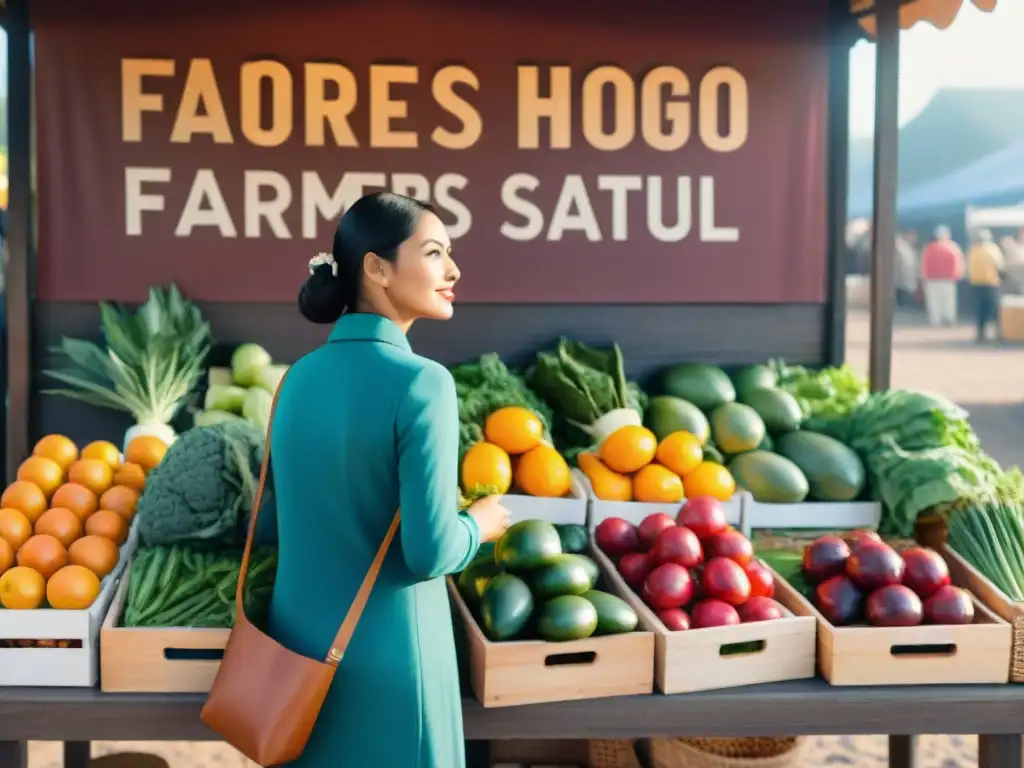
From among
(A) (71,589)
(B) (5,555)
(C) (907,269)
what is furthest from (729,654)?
(C) (907,269)

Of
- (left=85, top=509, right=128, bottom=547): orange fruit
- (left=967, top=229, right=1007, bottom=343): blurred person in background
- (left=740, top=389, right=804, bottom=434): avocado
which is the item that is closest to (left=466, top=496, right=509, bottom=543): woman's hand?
(left=85, top=509, right=128, bottom=547): orange fruit

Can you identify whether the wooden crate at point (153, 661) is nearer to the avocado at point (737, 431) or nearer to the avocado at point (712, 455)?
the avocado at point (712, 455)

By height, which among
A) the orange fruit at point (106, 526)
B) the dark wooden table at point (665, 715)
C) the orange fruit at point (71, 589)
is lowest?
the dark wooden table at point (665, 715)

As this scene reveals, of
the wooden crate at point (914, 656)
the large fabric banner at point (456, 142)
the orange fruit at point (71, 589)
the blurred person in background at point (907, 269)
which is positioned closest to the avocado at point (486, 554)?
the wooden crate at point (914, 656)

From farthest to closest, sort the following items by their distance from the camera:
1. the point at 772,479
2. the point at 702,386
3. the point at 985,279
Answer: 1. the point at 985,279
2. the point at 702,386
3. the point at 772,479

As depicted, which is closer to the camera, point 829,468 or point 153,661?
point 153,661

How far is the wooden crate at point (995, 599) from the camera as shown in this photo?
9.27ft

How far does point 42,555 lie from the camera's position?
2.88m

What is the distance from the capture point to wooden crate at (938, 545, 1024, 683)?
283 centimetres

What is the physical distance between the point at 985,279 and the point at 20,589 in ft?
58.7

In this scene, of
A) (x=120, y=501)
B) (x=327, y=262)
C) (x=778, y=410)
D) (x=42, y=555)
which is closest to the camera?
(x=327, y=262)

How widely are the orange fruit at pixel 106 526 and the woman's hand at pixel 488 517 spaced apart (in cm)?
127

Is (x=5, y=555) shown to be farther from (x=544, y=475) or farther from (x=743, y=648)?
(x=743, y=648)

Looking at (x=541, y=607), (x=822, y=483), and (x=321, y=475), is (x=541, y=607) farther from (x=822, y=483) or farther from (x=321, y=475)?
(x=822, y=483)
